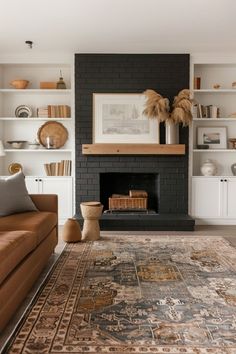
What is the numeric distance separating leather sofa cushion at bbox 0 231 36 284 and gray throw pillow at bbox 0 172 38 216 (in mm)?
811

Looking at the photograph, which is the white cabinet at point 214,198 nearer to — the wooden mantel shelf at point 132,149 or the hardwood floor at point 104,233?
the hardwood floor at point 104,233

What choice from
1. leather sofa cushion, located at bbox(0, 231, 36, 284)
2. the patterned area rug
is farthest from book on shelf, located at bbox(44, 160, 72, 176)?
leather sofa cushion, located at bbox(0, 231, 36, 284)

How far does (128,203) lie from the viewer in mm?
5598

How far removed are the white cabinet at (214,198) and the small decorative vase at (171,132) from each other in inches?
28.0

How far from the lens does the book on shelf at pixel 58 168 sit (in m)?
5.74

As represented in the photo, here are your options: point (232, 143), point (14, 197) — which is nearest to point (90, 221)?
point (14, 197)

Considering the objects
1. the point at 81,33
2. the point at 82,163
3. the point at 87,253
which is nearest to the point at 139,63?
the point at 81,33

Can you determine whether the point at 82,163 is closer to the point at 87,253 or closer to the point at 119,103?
the point at 119,103

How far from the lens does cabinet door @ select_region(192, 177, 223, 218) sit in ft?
18.5

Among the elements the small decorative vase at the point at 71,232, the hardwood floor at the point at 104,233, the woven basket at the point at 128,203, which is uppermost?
the woven basket at the point at 128,203

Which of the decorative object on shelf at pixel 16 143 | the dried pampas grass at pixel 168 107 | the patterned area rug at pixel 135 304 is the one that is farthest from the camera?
the decorative object on shelf at pixel 16 143

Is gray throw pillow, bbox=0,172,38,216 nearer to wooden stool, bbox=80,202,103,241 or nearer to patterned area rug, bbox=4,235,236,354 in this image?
patterned area rug, bbox=4,235,236,354

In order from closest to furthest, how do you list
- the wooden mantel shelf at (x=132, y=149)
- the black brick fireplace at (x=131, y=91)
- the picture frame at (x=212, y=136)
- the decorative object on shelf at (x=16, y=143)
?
1. the wooden mantel shelf at (x=132, y=149)
2. the black brick fireplace at (x=131, y=91)
3. the decorative object on shelf at (x=16, y=143)
4. the picture frame at (x=212, y=136)

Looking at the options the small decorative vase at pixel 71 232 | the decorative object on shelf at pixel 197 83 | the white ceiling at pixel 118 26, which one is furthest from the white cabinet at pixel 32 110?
the decorative object on shelf at pixel 197 83
